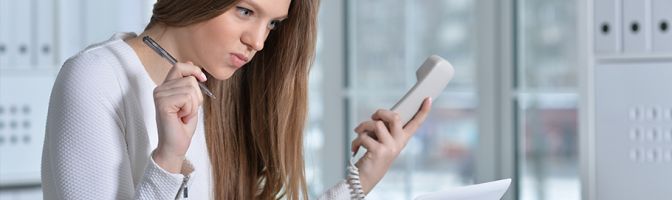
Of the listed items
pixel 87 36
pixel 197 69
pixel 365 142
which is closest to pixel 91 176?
pixel 197 69

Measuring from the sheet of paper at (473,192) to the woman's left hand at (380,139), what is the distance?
21 centimetres

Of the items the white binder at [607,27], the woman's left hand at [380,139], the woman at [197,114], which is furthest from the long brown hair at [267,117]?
the white binder at [607,27]

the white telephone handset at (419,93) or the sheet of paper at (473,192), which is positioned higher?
the white telephone handset at (419,93)

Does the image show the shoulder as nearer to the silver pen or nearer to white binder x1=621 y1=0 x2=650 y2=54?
the silver pen

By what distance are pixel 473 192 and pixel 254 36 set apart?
411mm

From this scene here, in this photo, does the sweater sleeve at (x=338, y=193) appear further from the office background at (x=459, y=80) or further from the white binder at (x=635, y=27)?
the office background at (x=459, y=80)

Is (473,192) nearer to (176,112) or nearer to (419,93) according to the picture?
(419,93)

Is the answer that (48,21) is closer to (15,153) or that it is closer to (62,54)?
(62,54)

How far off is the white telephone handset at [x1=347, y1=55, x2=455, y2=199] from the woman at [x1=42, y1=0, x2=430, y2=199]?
0.05 feet

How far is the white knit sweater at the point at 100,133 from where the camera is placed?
141 centimetres

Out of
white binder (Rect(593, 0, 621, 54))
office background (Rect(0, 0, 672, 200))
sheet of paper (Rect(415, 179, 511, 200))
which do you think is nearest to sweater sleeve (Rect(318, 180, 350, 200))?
sheet of paper (Rect(415, 179, 511, 200))

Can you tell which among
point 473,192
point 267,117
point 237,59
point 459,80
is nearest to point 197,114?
point 237,59

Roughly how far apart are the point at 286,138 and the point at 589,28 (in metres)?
0.66

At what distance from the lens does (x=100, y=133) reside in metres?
1.42
